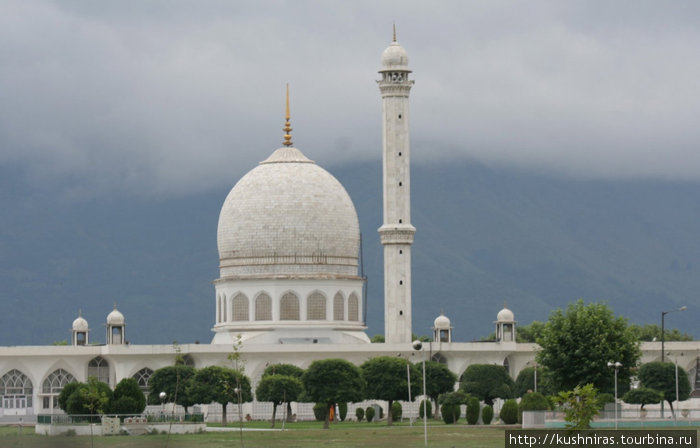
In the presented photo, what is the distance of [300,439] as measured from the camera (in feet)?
212

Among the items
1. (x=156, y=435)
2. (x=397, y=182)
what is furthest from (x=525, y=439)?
(x=397, y=182)

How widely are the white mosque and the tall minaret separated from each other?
6 cm

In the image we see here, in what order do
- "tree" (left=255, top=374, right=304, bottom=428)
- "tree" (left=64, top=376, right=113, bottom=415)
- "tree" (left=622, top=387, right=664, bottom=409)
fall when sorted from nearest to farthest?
"tree" (left=64, top=376, right=113, bottom=415) → "tree" (left=622, top=387, right=664, bottom=409) → "tree" (left=255, top=374, right=304, bottom=428)

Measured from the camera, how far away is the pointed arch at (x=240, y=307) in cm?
9988

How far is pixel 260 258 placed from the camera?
10038 cm

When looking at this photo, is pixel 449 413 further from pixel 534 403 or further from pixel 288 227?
pixel 288 227

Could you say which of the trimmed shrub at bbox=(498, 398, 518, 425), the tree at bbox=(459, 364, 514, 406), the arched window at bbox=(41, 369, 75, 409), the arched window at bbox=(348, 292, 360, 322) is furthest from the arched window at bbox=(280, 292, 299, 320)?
the trimmed shrub at bbox=(498, 398, 518, 425)

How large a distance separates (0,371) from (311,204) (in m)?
21.7

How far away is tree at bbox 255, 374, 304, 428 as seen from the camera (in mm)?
83438

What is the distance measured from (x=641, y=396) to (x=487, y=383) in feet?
38.0

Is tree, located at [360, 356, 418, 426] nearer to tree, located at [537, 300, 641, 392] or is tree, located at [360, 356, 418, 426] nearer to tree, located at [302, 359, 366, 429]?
tree, located at [302, 359, 366, 429]

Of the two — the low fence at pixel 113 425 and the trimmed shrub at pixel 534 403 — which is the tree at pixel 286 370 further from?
the trimmed shrub at pixel 534 403

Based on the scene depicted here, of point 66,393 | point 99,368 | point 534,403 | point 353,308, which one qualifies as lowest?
point 534,403

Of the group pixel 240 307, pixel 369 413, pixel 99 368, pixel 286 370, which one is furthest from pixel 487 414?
pixel 99 368
